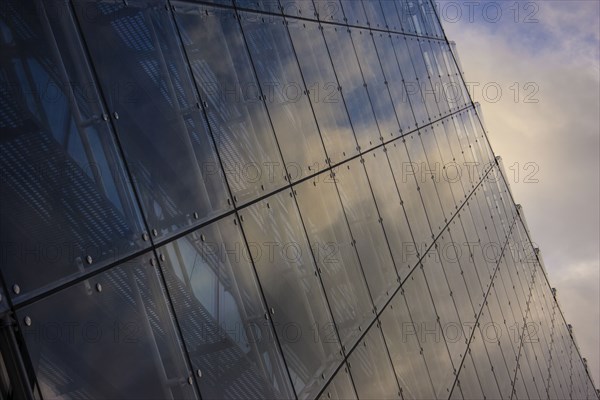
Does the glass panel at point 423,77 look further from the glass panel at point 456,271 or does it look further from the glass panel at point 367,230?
the glass panel at point 367,230

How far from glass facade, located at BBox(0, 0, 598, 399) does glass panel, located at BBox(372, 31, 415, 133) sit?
44cm

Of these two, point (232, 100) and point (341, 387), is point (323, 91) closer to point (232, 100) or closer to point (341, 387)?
point (232, 100)

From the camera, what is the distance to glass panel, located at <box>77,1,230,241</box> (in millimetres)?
5953

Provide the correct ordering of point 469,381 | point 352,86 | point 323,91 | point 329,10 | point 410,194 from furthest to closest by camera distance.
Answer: point 469,381 → point 410,194 → point 329,10 → point 352,86 → point 323,91

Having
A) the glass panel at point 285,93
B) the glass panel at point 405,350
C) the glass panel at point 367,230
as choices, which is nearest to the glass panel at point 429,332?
the glass panel at point 405,350

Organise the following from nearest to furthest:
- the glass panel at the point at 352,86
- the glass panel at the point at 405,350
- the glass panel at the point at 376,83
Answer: the glass panel at the point at 405,350 < the glass panel at the point at 352,86 < the glass panel at the point at 376,83

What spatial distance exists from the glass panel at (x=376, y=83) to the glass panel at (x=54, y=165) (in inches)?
379

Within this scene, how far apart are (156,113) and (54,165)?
1.66 m

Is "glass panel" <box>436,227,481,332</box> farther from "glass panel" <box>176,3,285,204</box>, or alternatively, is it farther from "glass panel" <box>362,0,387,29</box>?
"glass panel" <box>176,3,285,204</box>

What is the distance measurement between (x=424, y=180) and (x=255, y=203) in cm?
1043

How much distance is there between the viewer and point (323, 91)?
11695mm

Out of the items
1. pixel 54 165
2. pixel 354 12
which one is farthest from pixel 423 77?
pixel 54 165

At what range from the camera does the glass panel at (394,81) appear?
56.5 ft

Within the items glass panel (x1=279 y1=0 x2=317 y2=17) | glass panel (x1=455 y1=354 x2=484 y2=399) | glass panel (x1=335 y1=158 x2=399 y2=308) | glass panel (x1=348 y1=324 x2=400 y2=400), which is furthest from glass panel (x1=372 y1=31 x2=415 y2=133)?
glass panel (x1=348 y1=324 x2=400 y2=400)
